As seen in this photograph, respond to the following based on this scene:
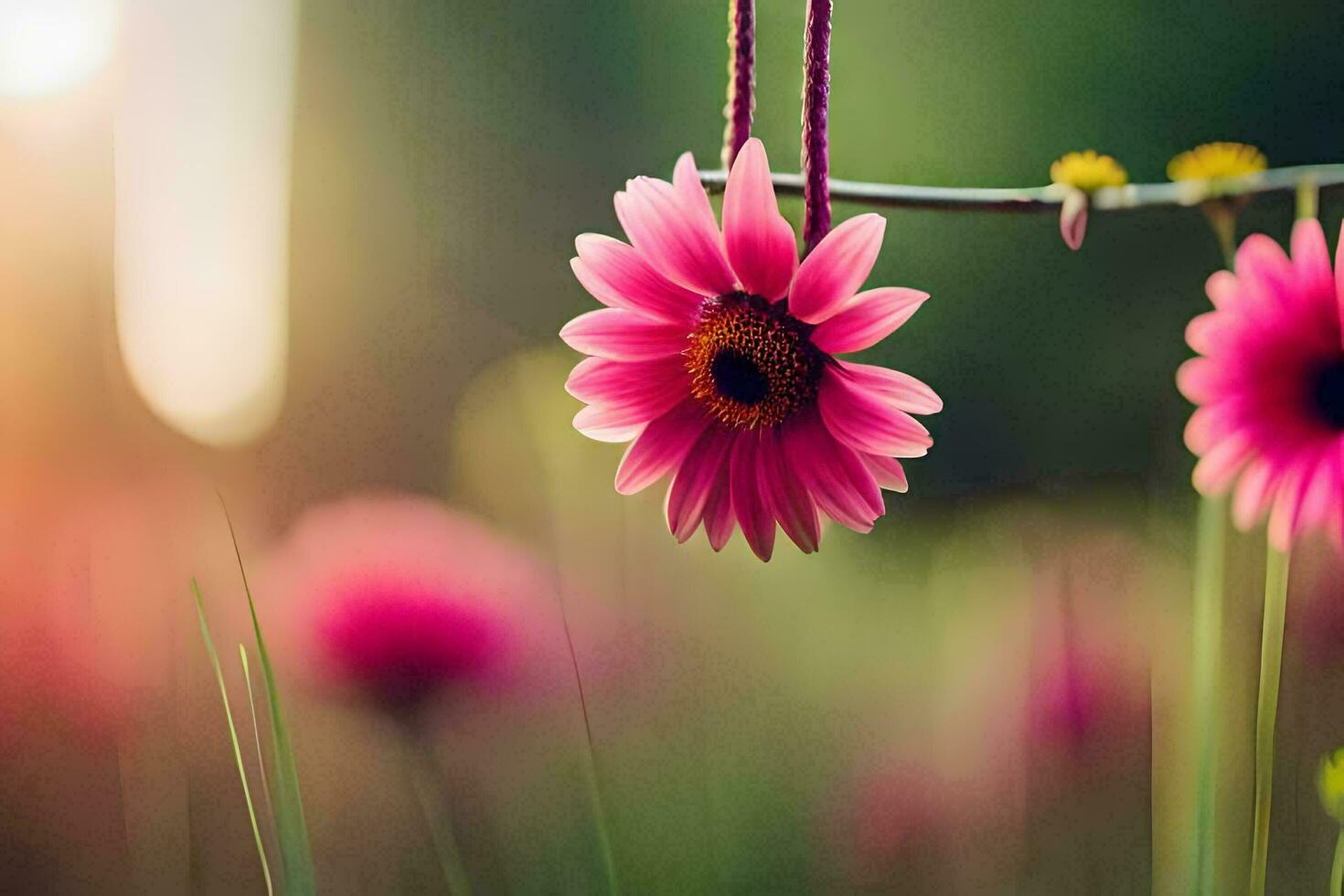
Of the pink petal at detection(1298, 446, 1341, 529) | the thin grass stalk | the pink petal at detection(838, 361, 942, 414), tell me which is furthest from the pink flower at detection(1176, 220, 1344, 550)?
the thin grass stalk

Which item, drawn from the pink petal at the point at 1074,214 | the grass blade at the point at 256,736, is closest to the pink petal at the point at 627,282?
the pink petal at the point at 1074,214

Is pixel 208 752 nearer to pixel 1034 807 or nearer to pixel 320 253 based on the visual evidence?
pixel 320 253

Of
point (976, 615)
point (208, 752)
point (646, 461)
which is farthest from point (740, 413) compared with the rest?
point (208, 752)

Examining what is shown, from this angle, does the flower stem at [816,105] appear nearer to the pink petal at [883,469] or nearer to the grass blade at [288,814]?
the pink petal at [883,469]

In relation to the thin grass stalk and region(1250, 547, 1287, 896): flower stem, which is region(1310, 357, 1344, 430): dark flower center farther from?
the thin grass stalk

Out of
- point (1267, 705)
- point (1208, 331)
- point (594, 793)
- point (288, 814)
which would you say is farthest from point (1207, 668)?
point (288, 814)

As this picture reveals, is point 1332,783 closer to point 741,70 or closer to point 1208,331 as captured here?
point 1208,331
